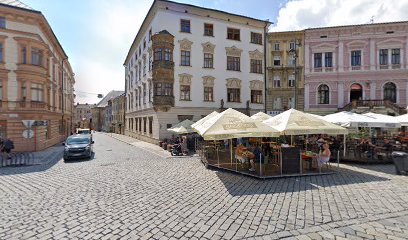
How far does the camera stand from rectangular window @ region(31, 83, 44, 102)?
21.2 metres

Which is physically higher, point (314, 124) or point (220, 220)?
point (314, 124)

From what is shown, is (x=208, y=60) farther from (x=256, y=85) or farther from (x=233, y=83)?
(x=256, y=85)

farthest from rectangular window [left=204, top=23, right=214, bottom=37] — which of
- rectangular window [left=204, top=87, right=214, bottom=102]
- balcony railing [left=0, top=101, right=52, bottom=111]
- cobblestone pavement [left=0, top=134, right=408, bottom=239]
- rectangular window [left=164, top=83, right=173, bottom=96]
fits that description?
cobblestone pavement [left=0, top=134, right=408, bottom=239]

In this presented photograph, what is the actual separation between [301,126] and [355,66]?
26.9m

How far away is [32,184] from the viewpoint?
9750 millimetres

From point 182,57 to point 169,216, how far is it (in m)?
21.9

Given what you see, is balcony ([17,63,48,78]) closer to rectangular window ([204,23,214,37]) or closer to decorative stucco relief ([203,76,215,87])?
decorative stucco relief ([203,76,215,87])

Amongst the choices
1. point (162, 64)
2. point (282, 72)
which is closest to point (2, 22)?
point (162, 64)

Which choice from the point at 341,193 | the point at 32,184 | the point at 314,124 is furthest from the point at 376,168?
the point at 32,184

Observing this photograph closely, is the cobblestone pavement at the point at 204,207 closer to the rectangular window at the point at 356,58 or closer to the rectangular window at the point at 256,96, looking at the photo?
the rectangular window at the point at 256,96

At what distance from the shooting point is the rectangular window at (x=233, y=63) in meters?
28.4

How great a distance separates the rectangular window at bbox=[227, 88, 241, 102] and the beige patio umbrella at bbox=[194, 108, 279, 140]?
58.3ft

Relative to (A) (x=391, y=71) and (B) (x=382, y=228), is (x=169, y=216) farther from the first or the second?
(A) (x=391, y=71)

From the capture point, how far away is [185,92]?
25938 mm
